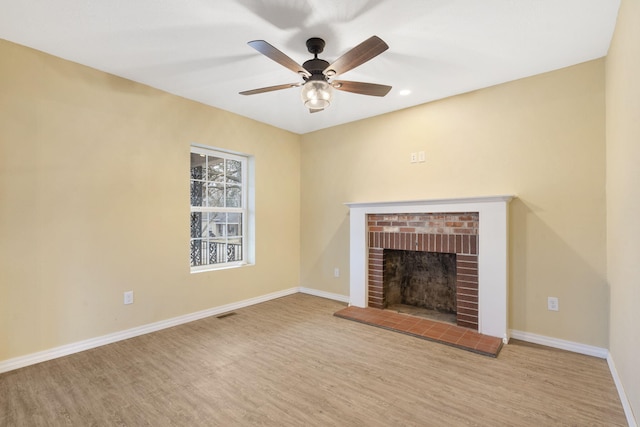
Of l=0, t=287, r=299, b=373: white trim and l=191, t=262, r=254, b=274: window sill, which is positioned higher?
l=191, t=262, r=254, b=274: window sill

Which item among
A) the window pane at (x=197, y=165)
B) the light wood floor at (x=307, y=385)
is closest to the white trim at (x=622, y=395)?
the light wood floor at (x=307, y=385)

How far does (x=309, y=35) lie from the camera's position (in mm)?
2197

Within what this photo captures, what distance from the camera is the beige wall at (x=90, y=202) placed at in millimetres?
2316

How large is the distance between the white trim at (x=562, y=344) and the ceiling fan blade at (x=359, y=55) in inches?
109

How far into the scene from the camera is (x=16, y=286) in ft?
7.58

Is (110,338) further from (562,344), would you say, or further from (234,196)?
(562,344)

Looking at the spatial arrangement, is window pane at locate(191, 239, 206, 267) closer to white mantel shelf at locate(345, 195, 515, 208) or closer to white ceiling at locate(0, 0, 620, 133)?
white ceiling at locate(0, 0, 620, 133)

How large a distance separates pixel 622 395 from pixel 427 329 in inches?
54.2

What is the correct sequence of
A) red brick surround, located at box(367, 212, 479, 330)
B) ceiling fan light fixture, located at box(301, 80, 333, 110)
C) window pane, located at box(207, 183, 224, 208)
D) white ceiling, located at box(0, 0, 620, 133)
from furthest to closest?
window pane, located at box(207, 183, 224, 208), red brick surround, located at box(367, 212, 479, 330), ceiling fan light fixture, located at box(301, 80, 333, 110), white ceiling, located at box(0, 0, 620, 133)

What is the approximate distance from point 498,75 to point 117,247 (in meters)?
3.89

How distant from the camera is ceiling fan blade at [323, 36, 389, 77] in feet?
5.78

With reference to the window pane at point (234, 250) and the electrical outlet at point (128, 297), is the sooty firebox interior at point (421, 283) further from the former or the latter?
the electrical outlet at point (128, 297)

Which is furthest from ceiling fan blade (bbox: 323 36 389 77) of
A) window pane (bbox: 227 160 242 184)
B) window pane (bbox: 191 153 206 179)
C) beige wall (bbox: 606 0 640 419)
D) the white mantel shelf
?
window pane (bbox: 227 160 242 184)

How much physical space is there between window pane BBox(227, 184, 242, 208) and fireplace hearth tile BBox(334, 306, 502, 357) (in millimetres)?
1922
